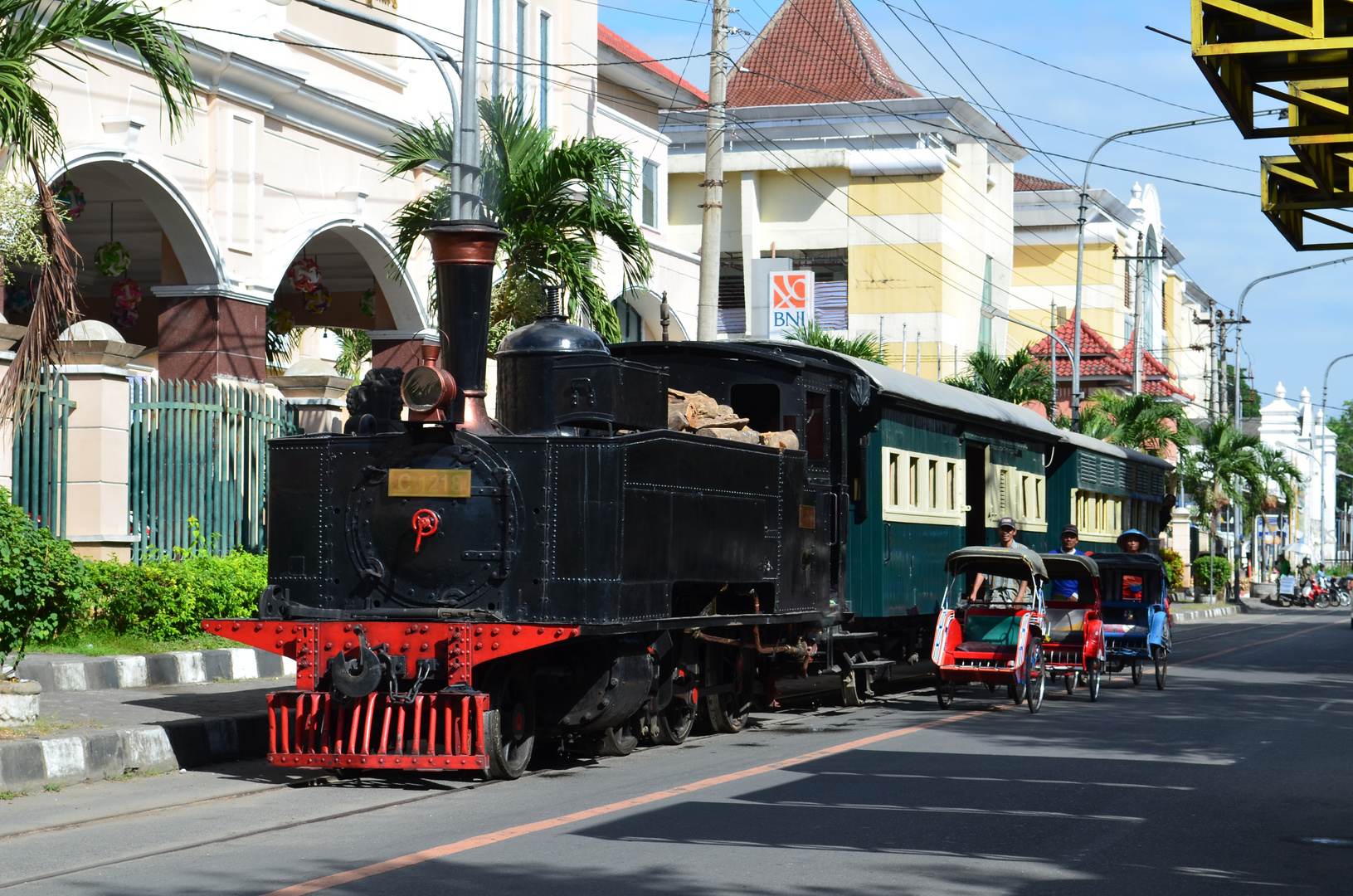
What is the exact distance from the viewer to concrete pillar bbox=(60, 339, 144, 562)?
14602mm

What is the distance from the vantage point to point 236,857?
7.27 meters

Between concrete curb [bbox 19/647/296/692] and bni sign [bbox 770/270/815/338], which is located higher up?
bni sign [bbox 770/270/815/338]

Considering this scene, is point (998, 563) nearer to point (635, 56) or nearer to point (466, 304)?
point (466, 304)

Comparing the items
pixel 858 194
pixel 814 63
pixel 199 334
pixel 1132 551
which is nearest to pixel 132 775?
pixel 199 334

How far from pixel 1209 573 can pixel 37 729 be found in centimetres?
4598

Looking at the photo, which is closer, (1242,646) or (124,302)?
(124,302)

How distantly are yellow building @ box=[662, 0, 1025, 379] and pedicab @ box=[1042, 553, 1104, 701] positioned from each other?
28912 mm

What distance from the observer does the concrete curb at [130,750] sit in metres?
9.43

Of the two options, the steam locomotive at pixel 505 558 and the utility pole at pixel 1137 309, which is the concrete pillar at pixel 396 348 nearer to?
the steam locomotive at pixel 505 558

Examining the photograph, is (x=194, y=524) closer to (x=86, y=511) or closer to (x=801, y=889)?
(x=86, y=511)

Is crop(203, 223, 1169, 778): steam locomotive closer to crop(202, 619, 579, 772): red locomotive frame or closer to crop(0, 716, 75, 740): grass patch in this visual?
crop(202, 619, 579, 772): red locomotive frame

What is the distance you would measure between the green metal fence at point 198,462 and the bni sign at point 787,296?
1152 centimetres

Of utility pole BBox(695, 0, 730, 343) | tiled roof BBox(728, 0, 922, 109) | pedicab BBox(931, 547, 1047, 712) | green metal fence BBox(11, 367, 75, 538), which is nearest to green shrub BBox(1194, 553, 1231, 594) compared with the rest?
tiled roof BBox(728, 0, 922, 109)

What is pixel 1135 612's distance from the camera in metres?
17.4
